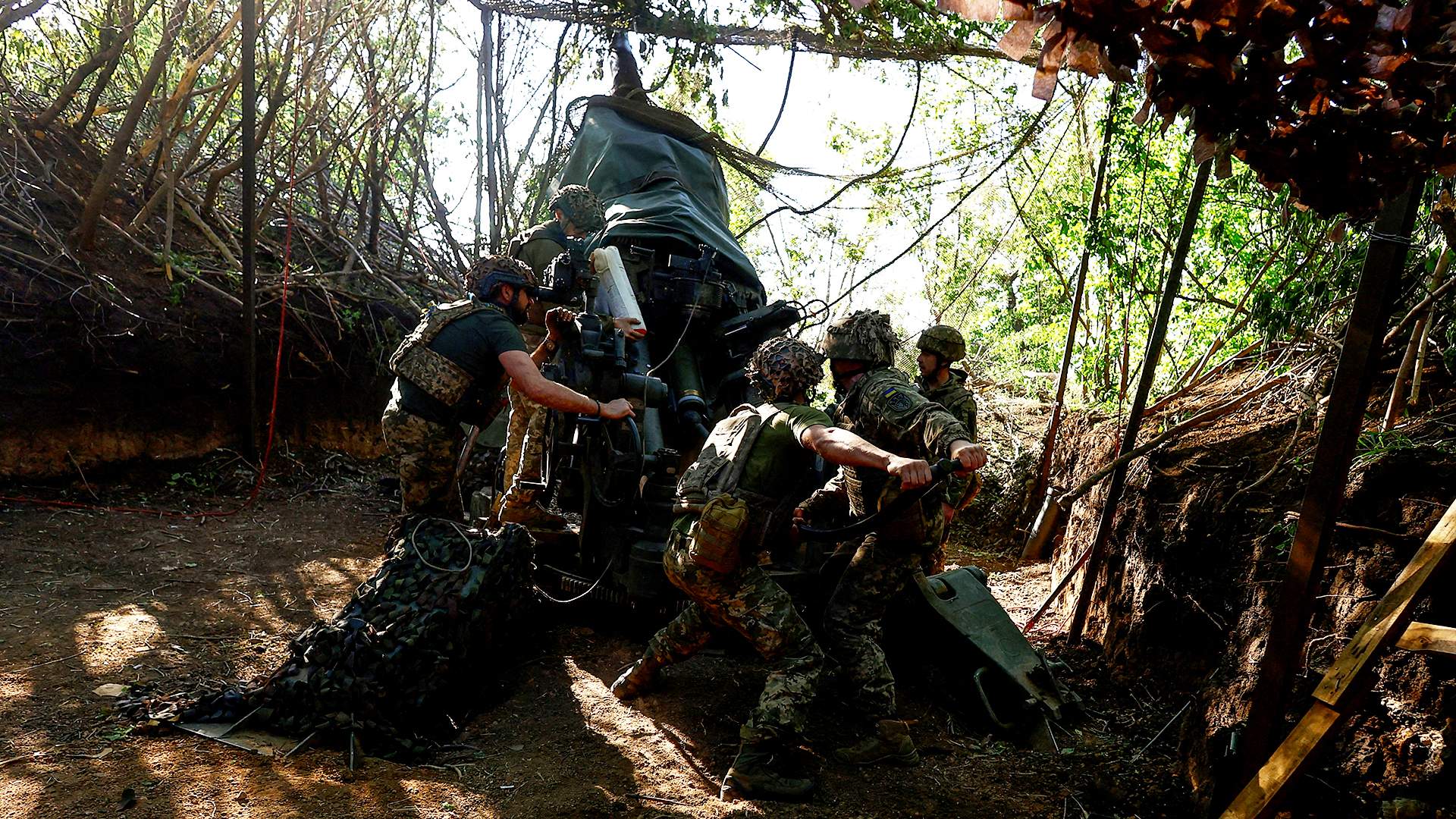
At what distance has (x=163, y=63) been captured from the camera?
639 centimetres

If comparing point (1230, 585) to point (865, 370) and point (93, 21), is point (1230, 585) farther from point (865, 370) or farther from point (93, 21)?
point (93, 21)

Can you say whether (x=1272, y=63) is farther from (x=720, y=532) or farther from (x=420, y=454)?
(x=420, y=454)

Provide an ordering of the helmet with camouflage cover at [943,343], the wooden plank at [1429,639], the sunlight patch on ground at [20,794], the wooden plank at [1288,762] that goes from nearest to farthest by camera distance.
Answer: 1. the wooden plank at [1429,639]
2. the wooden plank at [1288,762]
3. the sunlight patch on ground at [20,794]
4. the helmet with camouflage cover at [943,343]

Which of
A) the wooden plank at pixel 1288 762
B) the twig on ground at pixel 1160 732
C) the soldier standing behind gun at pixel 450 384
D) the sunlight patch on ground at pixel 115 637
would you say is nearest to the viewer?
the wooden plank at pixel 1288 762

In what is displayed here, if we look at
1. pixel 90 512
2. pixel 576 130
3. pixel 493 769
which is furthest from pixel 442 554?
pixel 576 130

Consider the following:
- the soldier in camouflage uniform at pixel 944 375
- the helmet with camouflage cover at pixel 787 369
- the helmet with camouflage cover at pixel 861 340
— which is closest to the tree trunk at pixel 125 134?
the helmet with camouflage cover at pixel 787 369

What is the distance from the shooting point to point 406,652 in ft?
12.0

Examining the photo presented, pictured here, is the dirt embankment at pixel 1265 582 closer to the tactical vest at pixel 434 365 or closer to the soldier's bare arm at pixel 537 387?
the soldier's bare arm at pixel 537 387

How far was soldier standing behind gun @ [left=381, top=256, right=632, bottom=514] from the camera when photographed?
166 inches

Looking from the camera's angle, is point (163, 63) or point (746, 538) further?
point (163, 63)

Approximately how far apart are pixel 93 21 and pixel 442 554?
601cm

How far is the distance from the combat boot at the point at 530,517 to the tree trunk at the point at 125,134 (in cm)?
409

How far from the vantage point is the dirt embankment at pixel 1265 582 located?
2.75 metres

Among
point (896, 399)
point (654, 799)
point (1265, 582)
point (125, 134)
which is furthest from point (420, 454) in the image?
point (125, 134)
